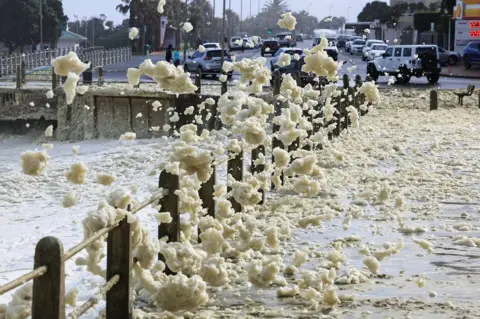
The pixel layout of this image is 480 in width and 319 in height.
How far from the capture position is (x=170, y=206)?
756 centimetres

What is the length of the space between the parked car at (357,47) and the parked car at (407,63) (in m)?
25.2

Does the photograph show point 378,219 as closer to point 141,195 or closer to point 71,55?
point 71,55

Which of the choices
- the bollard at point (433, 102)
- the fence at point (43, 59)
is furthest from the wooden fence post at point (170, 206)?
→ the fence at point (43, 59)

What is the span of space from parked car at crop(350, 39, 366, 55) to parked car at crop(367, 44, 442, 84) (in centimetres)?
2523

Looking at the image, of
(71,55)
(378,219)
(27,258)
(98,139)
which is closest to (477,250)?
(378,219)

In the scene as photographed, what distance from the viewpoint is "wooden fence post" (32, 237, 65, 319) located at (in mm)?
4641

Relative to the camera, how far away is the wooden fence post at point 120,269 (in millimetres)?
6113

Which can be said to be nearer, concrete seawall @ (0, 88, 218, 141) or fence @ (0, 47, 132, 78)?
concrete seawall @ (0, 88, 218, 141)

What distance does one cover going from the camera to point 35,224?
656 inches

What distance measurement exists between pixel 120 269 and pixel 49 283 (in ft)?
4.97

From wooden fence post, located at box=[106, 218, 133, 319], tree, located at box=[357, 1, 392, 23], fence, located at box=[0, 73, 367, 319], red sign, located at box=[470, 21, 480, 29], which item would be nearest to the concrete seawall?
fence, located at box=[0, 73, 367, 319]

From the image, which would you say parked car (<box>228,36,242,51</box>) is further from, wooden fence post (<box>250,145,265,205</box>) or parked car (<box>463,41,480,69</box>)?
parked car (<box>463,41,480,69</box>)

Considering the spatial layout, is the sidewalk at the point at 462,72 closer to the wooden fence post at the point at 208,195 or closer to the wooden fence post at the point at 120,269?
the wooden fence post at the point at 208,195

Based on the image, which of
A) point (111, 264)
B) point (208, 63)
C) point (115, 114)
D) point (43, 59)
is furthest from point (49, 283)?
point (43, 59)
